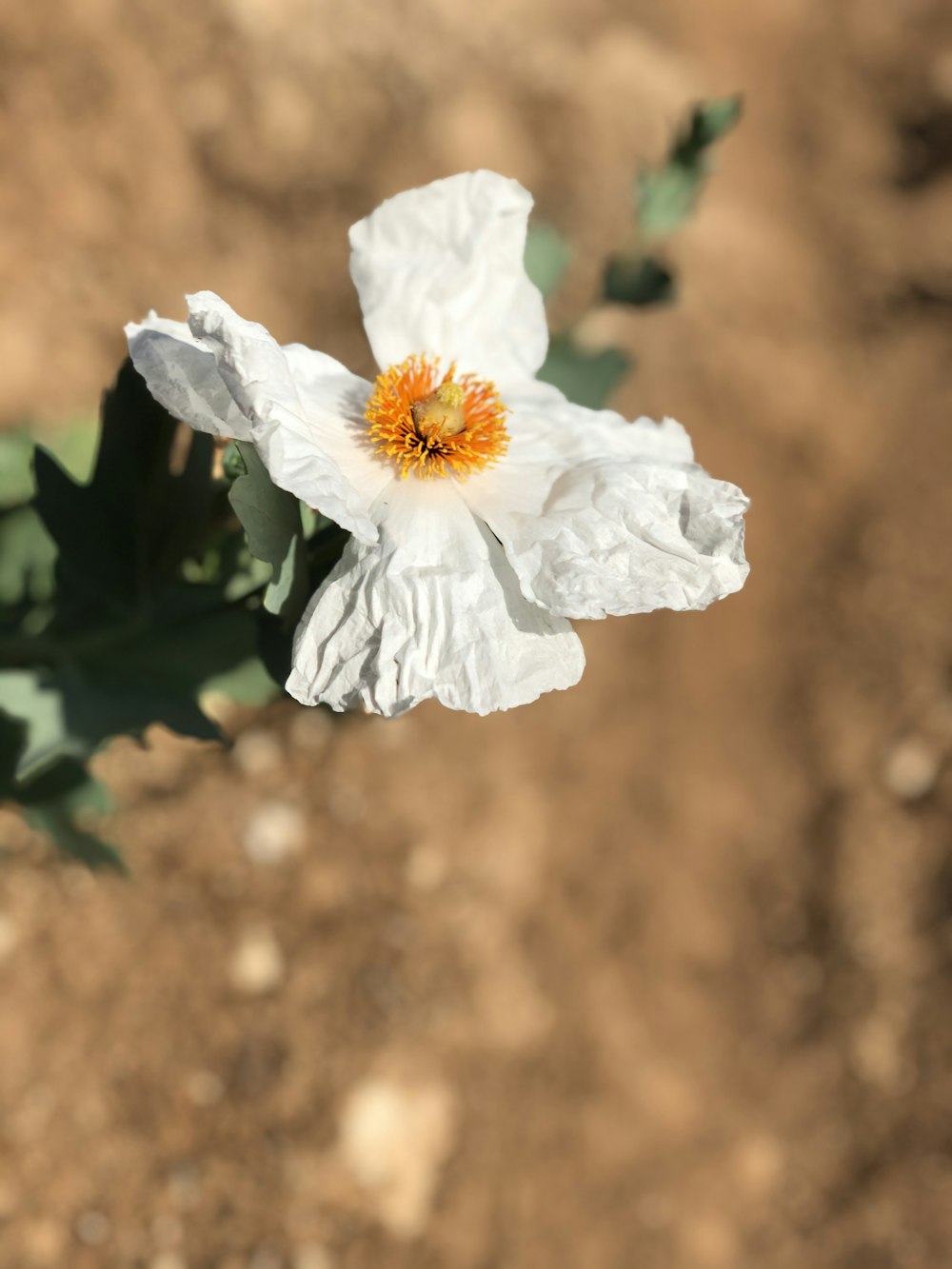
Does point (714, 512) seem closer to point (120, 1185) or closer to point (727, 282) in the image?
point (120, 1185)

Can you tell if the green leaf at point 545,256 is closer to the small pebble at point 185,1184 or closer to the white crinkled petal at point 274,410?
the white crinkled petal at point 274,410

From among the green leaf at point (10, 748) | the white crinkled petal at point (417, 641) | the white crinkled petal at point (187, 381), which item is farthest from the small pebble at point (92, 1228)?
the white crinkled petal at point (187, 381)

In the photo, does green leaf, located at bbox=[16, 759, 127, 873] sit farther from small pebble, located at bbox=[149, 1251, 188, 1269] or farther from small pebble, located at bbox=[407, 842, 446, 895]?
small pebble, located at bbox=[407, 842, 446, 895]

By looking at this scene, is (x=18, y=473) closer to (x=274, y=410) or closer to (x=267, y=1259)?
(x=274, y=410)

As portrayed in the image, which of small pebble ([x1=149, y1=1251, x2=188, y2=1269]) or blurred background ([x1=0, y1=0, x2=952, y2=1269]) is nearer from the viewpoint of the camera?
small pebble ([x1=149, y1=1251, x2=188, y2=1269])

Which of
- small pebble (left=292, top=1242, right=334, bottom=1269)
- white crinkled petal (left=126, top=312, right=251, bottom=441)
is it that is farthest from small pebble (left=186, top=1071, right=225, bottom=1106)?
white crinkled petal (left=126, top=312, right=251, bottom=441)

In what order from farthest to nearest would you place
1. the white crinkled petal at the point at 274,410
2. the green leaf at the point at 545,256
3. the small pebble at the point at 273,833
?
the small pebble at the point at 273,833 → the green leaf at the point at 545,256 → the white crinkled petal at the point at 274,410
